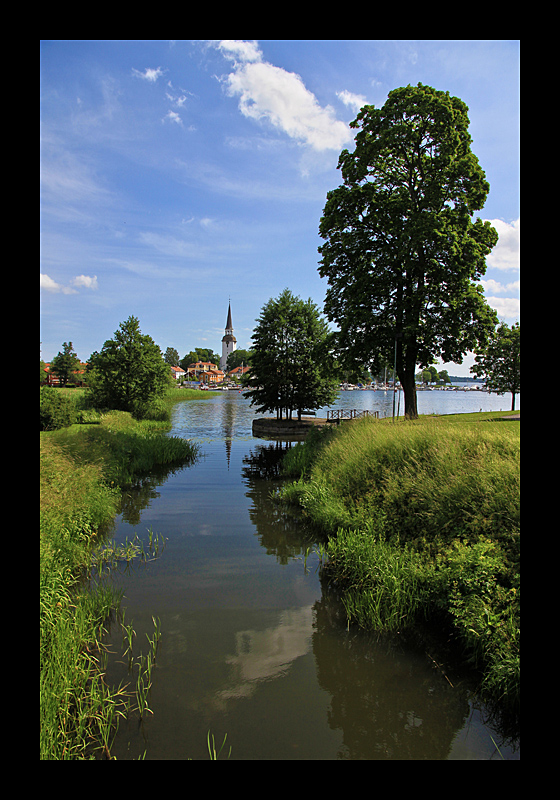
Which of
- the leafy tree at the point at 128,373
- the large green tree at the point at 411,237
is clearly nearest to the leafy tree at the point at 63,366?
the leafy tree at the point at 128,373

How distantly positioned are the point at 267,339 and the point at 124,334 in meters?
12.5

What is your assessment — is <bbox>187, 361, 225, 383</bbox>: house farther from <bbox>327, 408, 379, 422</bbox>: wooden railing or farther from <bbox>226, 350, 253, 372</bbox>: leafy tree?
<bbox>327, 408, 379, 422</bbox>: wooden railing

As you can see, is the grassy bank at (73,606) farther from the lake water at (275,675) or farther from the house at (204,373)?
the house at (204,373)

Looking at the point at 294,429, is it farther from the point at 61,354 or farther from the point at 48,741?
the point at 61,354

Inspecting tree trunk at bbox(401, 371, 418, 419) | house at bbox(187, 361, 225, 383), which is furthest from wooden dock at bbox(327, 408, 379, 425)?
house at bbox(187, 361, 225, 383)

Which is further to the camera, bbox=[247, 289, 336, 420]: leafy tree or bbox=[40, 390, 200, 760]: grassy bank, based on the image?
bbox=[247, 289, 336, 420]: leafy tree

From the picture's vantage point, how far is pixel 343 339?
2106cm

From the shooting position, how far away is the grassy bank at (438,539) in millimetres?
4742

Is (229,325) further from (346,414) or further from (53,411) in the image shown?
(53,411)

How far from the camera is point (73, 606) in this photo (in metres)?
5.41

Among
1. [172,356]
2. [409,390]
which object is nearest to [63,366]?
[409,390]

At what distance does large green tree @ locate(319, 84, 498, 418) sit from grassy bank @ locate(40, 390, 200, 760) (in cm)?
1463

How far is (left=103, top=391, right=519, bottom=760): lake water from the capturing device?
3.70 meters
